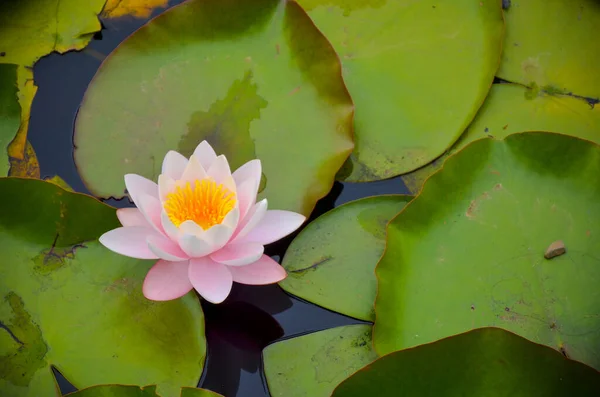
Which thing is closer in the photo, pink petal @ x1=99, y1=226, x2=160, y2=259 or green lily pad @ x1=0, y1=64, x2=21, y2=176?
pink petal @ x1=99, y1=226, x2=160, y2=259

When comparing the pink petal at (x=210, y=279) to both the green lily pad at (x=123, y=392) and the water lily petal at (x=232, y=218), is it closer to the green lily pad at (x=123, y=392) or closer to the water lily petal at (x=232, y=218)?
the water lily petal at (x=232, y=218)

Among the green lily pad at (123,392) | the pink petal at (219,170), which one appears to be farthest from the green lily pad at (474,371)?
the pink petal at (219,170)

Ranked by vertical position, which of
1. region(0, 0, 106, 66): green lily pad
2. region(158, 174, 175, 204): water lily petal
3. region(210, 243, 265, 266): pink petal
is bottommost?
region(210, 243, 265, 266): pink petal

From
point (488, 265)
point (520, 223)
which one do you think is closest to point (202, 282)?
point (488, 265)

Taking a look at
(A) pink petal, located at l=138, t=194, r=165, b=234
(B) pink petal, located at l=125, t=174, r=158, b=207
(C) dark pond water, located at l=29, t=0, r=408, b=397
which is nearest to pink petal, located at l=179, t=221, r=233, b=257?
(A) pink petal, located at l=138, t=194, r=165, b=234

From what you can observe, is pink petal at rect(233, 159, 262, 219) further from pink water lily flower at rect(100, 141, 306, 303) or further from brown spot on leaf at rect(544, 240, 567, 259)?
brown spot on leaf at rect(544, 240, 567, 259)

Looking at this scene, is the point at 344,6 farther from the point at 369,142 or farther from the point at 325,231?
the point at 325,231
